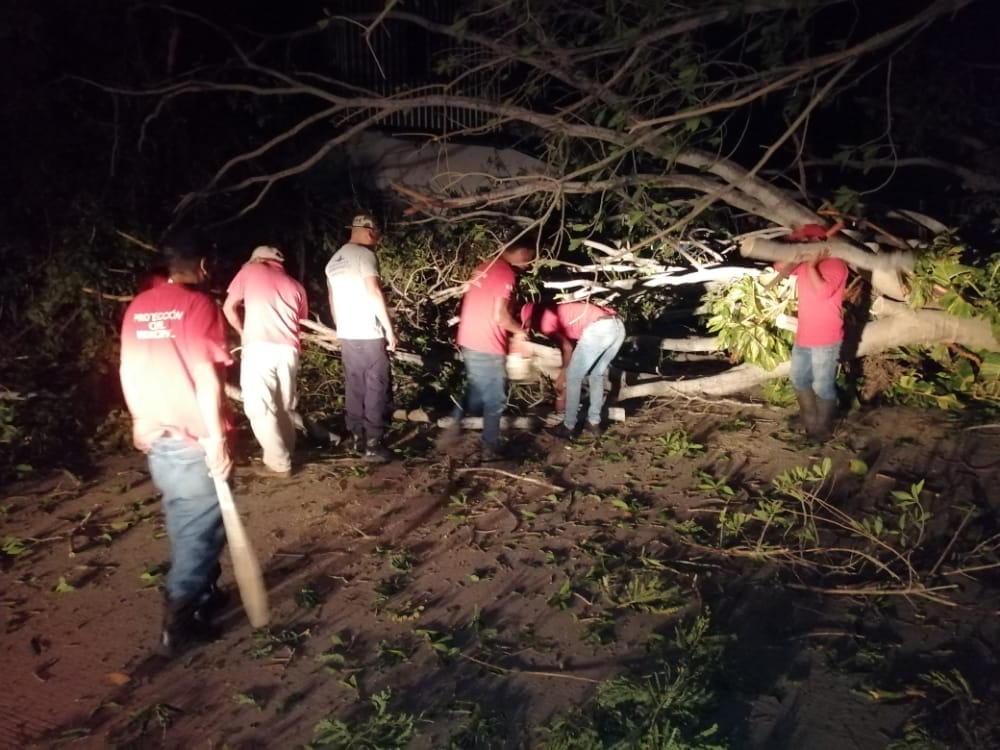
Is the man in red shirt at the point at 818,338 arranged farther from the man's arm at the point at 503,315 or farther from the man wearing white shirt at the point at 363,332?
the man wearing white shirt at the point at 363,332

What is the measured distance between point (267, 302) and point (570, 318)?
2455 millimetres

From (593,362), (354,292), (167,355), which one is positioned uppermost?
(354,292)

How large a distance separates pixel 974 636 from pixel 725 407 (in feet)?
12.5

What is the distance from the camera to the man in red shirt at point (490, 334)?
6348mm

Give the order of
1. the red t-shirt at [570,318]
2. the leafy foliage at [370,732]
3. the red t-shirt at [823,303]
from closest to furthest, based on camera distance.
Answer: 1. the leafy foliage at [370,732]
2. the red t-shirt at [823,303]
3. the red t-shirt at [570,318]

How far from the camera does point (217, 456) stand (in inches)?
159

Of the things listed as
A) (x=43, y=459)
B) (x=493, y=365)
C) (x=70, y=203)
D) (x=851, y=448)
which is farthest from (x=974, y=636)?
(x=70, y=203)

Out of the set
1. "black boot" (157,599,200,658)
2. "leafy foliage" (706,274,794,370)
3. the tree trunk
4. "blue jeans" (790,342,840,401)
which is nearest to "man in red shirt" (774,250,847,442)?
"blue jeans" (790,342,840,401)

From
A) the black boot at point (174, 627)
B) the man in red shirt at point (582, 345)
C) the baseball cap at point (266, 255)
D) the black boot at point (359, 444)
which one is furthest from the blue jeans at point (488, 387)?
the black boot at point (174, 627)

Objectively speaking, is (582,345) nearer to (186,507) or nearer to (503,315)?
(503,315)

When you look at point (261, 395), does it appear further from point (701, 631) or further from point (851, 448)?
Result: point (851, 448)

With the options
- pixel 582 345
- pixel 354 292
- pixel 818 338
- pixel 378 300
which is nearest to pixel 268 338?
pixel 354 292

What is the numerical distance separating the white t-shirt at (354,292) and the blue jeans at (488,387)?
76cm

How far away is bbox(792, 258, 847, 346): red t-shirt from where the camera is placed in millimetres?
6445
